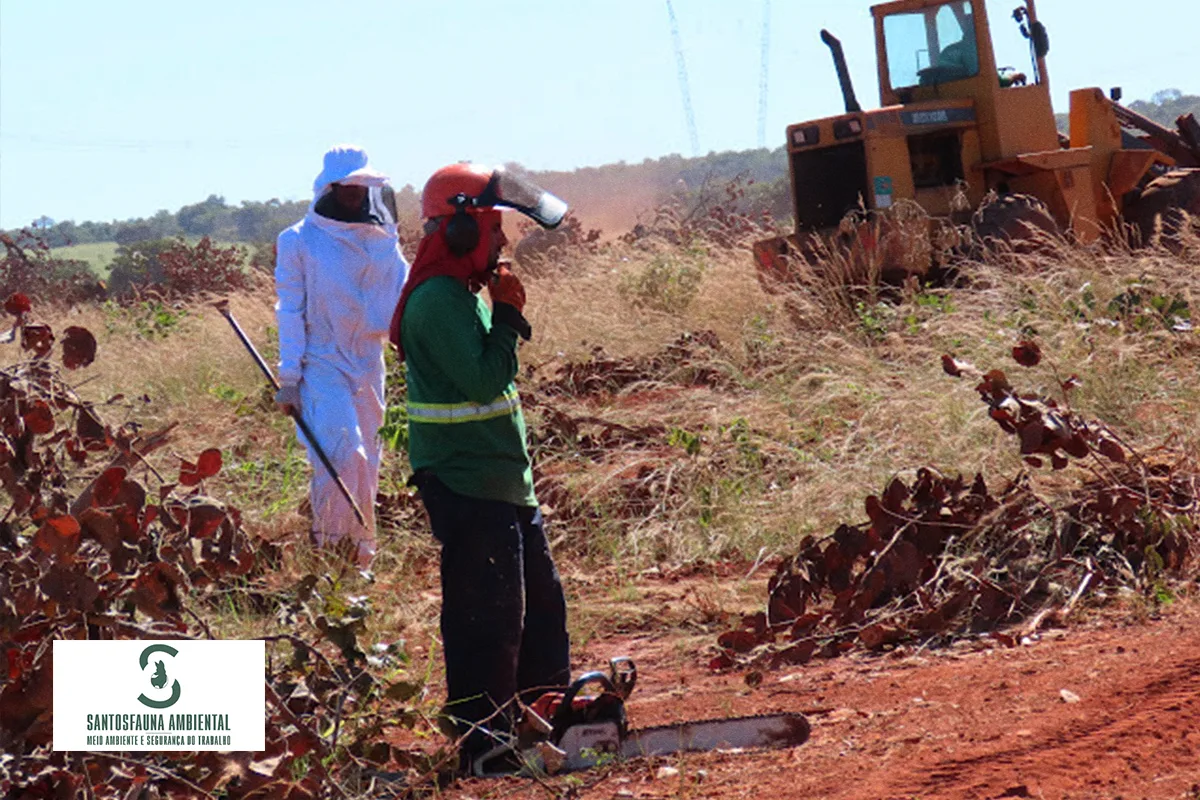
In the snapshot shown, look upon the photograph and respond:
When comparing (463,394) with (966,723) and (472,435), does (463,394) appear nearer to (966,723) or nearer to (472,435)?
(472,435)

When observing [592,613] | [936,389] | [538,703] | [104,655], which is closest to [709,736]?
[538,703]

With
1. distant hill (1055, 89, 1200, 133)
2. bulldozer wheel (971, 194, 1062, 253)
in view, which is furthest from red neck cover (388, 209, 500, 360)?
distant hill (1055, 89, 1200, 133)

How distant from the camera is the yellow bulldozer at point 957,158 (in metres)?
11.7

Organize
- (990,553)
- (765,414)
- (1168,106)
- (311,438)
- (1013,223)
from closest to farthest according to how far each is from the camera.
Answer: (990,553)
(311,438)
(765,414)
(1013,223)
(1168,106)

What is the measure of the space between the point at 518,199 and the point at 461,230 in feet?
0.59

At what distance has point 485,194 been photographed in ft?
14.1

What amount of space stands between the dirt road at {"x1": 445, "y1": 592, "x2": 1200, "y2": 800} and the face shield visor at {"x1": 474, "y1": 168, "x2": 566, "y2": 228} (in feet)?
4.76

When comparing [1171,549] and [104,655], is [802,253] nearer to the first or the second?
[1171,549]

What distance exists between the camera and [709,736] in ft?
13.9

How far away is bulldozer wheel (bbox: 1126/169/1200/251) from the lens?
38.5 ft

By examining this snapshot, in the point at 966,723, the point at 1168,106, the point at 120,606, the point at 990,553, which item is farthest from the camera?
the point at 1168,106

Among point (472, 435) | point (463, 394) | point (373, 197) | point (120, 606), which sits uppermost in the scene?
point (373, 197)

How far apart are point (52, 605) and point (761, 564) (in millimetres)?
3884

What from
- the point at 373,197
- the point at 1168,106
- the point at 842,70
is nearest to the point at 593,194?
the point at 1168,106
